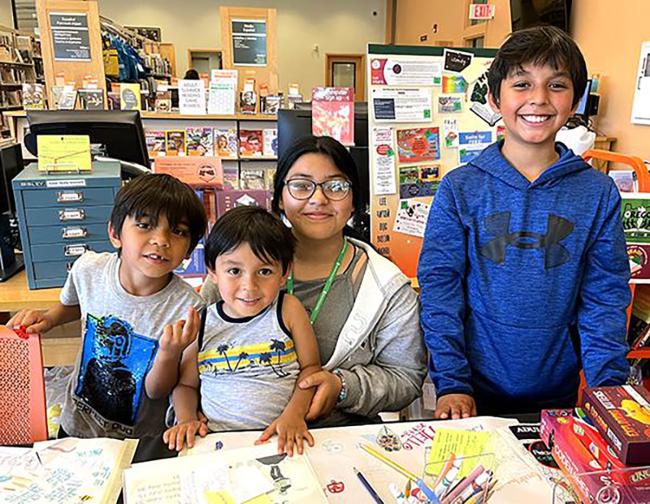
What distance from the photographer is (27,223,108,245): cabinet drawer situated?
166 cm

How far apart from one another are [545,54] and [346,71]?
35.7 ft

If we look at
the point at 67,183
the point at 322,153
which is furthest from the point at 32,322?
the point at 322,153

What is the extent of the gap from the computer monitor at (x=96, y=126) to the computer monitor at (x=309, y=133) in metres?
0.61

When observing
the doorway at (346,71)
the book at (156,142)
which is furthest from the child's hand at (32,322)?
the doorway at (346,71)

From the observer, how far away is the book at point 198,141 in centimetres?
390

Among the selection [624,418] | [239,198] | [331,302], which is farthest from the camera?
[239,198]

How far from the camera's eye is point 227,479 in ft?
2.80

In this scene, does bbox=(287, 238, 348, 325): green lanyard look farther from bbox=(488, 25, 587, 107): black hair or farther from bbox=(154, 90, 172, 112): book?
bbox=(154, 90, 172, 112): book

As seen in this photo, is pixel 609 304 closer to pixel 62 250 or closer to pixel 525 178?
pixel 525 178

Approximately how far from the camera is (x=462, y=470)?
860 millimetres

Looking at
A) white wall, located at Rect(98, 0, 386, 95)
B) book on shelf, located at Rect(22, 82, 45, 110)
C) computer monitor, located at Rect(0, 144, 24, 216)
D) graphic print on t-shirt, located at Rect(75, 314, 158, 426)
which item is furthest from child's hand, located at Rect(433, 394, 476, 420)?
white wall, located at Rect(98, 0, 386, 95)

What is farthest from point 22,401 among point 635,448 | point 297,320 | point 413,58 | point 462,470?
point 413,58

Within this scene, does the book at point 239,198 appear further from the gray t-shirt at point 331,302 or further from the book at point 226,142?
the book at point 226,142

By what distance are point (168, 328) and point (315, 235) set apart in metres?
0.43
